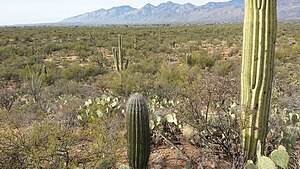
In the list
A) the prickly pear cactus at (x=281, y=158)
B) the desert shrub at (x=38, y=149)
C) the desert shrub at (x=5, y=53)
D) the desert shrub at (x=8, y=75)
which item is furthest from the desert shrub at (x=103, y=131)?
the desert shrub at (x=5, y=53)

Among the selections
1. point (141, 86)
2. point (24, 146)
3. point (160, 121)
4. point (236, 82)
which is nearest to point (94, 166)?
point (24, 146)

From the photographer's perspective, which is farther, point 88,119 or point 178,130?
point 88,119

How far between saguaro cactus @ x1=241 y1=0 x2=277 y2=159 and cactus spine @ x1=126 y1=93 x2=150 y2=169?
1.17m

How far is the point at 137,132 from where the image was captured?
427 cm

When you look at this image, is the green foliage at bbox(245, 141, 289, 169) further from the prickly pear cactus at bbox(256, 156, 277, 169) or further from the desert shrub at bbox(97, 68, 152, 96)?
the desert shrub at bbox(97, 68, 152, 96)

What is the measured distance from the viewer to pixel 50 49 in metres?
27.6

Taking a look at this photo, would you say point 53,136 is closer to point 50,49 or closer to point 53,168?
point 53,168

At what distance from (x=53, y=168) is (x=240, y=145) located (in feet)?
7.29

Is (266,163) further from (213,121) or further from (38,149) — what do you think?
(38,149)

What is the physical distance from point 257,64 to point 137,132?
5.27 feet

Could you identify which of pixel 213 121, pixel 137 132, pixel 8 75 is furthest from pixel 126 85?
pixel 137 132

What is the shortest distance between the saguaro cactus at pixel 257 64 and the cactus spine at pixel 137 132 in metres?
1.17

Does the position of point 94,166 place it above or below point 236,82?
below

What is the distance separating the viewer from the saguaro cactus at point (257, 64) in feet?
12.5
